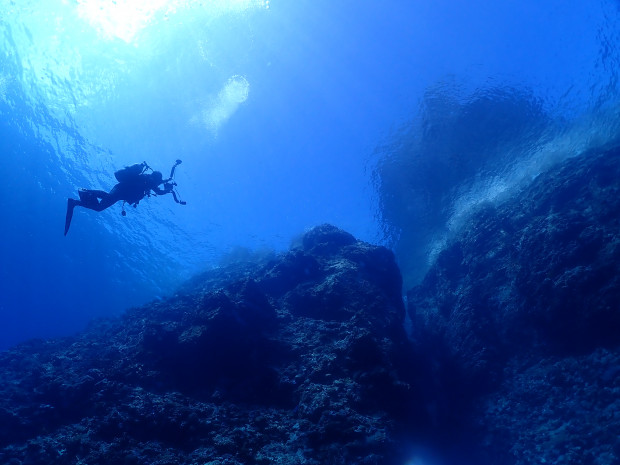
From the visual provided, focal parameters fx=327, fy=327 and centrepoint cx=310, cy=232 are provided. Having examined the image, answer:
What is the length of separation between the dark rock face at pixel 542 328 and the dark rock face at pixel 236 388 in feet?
9.06

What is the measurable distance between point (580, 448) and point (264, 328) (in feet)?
31.9

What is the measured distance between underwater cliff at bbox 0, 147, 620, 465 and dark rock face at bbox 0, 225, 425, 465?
5cm

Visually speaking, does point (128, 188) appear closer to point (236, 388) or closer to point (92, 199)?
point (92, 199)

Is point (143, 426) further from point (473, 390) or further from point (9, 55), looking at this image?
point (9, 55)

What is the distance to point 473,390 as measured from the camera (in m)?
12.6

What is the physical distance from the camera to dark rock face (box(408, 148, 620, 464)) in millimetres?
9594

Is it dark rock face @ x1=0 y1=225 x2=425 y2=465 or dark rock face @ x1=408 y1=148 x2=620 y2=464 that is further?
dark rock face @ x1=408 y1=148 x2=620 y2=464

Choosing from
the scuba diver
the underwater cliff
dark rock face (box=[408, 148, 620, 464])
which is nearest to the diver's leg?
the scuba diver

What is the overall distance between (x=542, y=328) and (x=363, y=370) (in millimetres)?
7388

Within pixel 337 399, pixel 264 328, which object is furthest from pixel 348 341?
pixel 264 328

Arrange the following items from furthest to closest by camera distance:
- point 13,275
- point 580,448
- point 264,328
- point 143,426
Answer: point 13,275 → point 264,328 → point 580,448 → point 143,426

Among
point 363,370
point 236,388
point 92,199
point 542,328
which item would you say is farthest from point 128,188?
point 542,328

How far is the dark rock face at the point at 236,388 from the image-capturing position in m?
7.43

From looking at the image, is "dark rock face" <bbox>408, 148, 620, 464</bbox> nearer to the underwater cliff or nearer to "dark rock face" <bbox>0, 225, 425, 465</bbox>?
the underwater cliff
